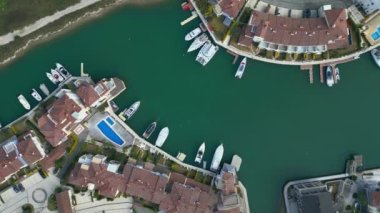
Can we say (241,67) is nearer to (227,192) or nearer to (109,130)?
(227,192)

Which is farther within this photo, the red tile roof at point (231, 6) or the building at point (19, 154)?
the red tile roof at point (231, 6)

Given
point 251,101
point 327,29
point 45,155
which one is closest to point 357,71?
point 327,29

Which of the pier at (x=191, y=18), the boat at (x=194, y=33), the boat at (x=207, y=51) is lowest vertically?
the boat at (x=207, y=51)

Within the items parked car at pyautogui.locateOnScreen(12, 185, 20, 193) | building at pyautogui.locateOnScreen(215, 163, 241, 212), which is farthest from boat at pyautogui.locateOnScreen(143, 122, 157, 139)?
parked car at pyautogui.locateOnScreen(12, 185, 20, 193)

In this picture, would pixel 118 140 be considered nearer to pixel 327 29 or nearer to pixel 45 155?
pixel 45 155

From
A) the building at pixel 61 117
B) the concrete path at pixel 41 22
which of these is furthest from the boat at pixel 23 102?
the concrete path at pixel 41 22

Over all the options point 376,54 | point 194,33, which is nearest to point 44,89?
point 194,33

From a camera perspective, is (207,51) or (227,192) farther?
(207,51)

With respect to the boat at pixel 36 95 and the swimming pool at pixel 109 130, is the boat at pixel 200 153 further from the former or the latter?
the boat at pixel 36 95
